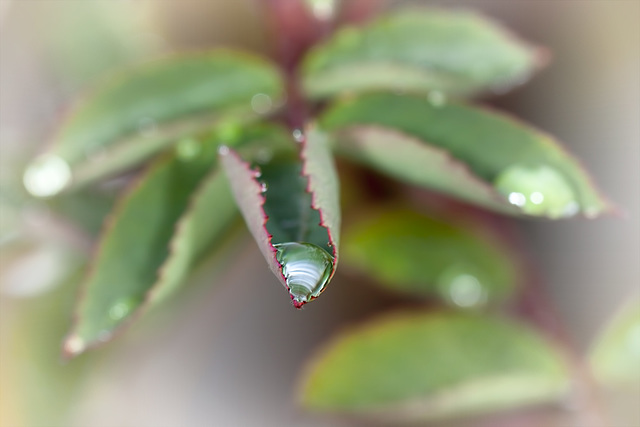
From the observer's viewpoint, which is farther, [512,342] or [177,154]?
[512,342]

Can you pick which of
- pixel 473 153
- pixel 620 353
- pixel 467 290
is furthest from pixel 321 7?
pixel 620 353

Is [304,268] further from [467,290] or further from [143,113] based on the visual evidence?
[467,290]

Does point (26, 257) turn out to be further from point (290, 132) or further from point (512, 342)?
point (512, 342)

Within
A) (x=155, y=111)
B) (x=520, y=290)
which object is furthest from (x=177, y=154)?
(x=520, y=290)

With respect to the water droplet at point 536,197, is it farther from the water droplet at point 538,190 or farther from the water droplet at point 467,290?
the water droplet at point 467,290

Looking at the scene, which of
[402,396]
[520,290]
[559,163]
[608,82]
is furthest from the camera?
[608,82]

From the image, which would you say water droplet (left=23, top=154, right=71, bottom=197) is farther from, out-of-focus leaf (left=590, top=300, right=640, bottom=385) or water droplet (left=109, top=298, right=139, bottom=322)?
out-of-focus leaf (left=590, top=300, right=640, bottom=385)
